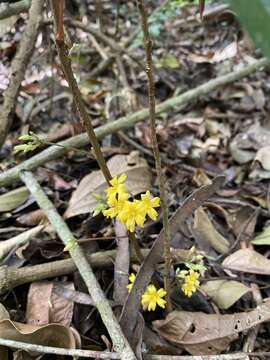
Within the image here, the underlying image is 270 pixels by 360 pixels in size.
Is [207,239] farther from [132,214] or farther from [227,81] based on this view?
[227,81]

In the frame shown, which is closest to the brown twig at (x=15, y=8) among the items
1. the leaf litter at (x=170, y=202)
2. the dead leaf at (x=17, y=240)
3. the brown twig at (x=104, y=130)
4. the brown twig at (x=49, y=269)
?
the leaf litter at (x=170, y=202)

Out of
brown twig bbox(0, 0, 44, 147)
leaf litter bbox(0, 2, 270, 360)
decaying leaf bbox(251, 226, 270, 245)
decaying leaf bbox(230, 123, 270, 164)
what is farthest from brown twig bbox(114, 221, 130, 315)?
decaying leaf bbox(230, 123, 270, 164)

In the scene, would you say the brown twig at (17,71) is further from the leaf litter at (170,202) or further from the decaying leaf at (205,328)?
the decaying leaf at (205,328)

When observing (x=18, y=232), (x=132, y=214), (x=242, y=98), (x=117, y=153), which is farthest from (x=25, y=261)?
(x=242, y=98)

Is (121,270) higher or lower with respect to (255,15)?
lower

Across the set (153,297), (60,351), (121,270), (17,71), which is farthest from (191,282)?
(17,71)

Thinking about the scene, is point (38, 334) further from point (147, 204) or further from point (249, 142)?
point (249, 142)
